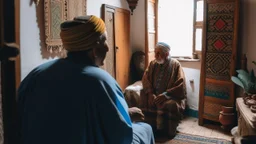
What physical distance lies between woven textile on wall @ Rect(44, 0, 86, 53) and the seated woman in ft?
4.46

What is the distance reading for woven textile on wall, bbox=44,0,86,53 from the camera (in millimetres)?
2447

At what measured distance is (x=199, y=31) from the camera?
4098 millimetres

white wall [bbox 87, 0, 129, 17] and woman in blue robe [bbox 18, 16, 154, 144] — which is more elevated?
white wall [bbox 87, 0, 129, 17]

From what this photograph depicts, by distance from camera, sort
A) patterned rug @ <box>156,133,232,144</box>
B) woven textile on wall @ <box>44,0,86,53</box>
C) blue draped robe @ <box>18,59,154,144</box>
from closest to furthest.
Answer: blue draped robe @ <box>18,59,154,144</box>
woven textile on wall @ <box>44,0,86,53</box>
patterned rug @ <box>156,133,232,144</box>

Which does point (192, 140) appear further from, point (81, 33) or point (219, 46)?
point (81, 33)

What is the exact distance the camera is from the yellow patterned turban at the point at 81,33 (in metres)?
1.25

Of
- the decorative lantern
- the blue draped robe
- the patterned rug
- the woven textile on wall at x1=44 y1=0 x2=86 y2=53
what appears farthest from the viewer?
the decorative lantern

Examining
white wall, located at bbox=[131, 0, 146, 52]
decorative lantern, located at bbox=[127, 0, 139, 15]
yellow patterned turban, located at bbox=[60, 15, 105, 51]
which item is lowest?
yellow patterned turban, located at bbox=[60, 15, 105, 51]

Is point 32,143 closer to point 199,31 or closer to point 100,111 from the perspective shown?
point 100,111

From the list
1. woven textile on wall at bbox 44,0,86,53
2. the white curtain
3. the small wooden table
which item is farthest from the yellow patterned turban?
the white curtain

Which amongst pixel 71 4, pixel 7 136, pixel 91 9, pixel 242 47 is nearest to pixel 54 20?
pixel 71 4

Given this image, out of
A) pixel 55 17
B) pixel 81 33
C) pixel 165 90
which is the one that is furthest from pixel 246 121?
pixel 55 17

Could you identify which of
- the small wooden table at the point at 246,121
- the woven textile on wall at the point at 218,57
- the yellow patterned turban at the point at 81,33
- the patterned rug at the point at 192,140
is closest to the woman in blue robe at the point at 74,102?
the yellow patterned turban at the point at 81,33

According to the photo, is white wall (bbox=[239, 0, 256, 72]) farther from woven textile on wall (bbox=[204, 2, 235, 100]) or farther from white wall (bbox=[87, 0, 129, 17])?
white wall (bbox=[87, 0, 129, 17])
